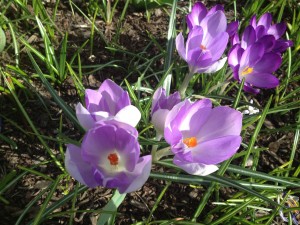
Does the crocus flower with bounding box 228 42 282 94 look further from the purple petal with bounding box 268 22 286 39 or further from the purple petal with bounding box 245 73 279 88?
the purple petal with bounding box 268 22 286 39

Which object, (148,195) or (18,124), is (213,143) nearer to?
(148,195)

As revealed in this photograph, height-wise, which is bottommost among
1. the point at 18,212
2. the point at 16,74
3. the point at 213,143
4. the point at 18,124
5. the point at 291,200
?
the point at 291,200

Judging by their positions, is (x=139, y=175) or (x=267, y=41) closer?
(x=139, y=175)

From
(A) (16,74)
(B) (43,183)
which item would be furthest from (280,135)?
(A) (16,74)

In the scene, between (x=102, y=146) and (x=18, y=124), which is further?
(x=18, y=124)

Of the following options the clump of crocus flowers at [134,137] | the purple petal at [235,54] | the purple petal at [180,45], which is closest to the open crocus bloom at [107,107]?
the clump of crocus flowers at [134,137]

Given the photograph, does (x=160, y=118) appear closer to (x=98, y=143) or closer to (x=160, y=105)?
(x=160, y=105)

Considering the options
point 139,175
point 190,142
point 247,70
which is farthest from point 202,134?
point 247,70
